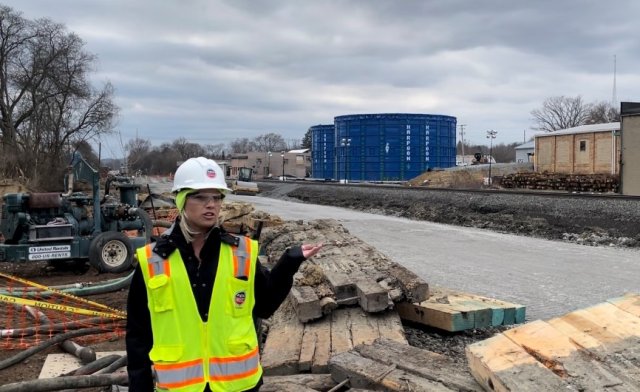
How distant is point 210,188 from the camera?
8.92 ft

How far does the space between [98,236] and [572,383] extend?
9.08 m

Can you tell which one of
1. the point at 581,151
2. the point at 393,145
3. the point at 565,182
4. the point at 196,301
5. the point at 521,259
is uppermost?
the point at 393,145

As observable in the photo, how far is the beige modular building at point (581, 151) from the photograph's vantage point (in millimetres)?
40266

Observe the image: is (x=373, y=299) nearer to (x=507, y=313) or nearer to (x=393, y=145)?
(x=507, y=313)

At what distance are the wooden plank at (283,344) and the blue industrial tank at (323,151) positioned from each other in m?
62.3

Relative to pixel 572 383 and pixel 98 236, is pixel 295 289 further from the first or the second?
pixel 98 236

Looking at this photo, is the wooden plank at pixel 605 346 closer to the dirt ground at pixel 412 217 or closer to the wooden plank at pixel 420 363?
the wooden plank at pixel 420 363

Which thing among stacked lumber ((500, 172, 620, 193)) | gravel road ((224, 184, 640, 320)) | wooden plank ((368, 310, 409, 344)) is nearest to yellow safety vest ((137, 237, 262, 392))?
wooden plank ((368, 310, 409, 344))

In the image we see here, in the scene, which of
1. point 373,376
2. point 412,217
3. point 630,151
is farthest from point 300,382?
point 630,151

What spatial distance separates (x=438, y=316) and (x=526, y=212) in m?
16.3

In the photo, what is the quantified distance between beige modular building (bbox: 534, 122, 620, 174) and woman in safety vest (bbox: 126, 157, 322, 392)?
1638 inches

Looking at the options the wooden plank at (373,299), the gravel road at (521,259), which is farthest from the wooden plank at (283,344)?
the gravel road at (521,259)

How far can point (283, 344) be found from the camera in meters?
4.89

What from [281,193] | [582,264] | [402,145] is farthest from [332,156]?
[582,264]
